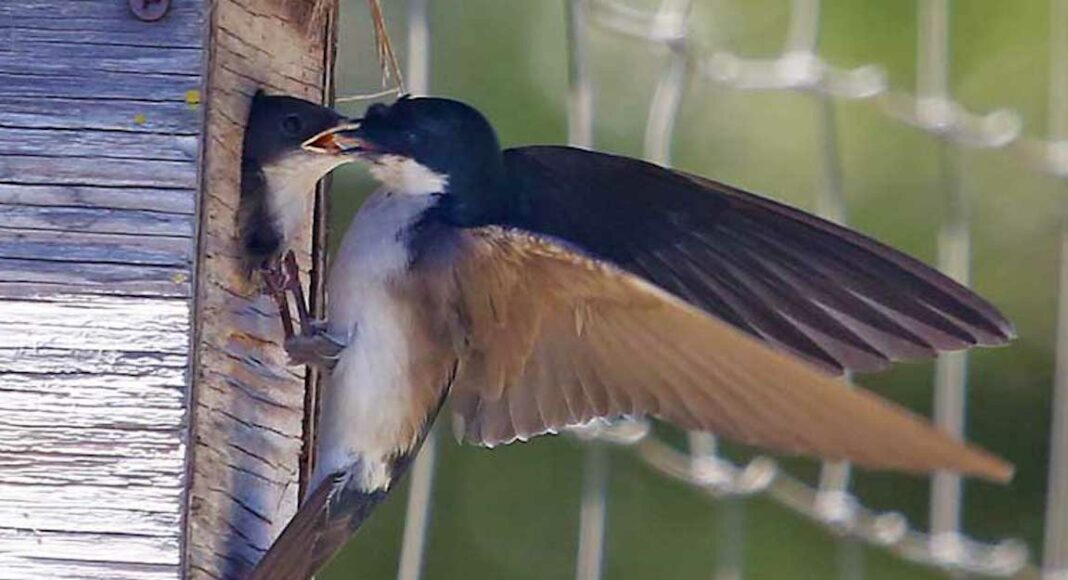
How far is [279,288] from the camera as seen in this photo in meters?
2.13

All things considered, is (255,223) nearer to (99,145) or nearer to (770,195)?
(99,145)

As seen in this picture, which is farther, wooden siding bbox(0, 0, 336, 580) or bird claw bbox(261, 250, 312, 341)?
bird claw bbox(261, 250, 312, 341)

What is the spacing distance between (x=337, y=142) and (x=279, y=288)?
116 millimetres

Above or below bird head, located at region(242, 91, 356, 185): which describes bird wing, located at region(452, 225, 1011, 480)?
below

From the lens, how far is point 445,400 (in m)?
2.28

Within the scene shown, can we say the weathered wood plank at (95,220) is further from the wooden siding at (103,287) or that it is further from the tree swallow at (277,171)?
the tree swallow at (277,171)

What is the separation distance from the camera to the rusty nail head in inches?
77.5

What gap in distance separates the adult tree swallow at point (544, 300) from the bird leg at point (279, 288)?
2 centimetres

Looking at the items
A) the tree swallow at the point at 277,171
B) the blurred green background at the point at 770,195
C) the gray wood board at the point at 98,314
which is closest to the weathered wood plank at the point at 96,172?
the gray wood board at the point at 98,314

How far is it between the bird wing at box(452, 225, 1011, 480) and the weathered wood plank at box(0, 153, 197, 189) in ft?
0.76

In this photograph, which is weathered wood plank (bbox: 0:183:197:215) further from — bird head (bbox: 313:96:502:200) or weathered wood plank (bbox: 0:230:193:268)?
bird head (bbox: 313:96:502:200)

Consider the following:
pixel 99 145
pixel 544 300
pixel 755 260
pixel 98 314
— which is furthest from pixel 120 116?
pixel 755 260

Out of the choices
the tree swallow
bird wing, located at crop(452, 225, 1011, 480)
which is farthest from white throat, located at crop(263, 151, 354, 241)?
bird wing, located at crop(452, 225, 1011, 480)

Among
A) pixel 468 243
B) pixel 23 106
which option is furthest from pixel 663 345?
pixel 23 106
